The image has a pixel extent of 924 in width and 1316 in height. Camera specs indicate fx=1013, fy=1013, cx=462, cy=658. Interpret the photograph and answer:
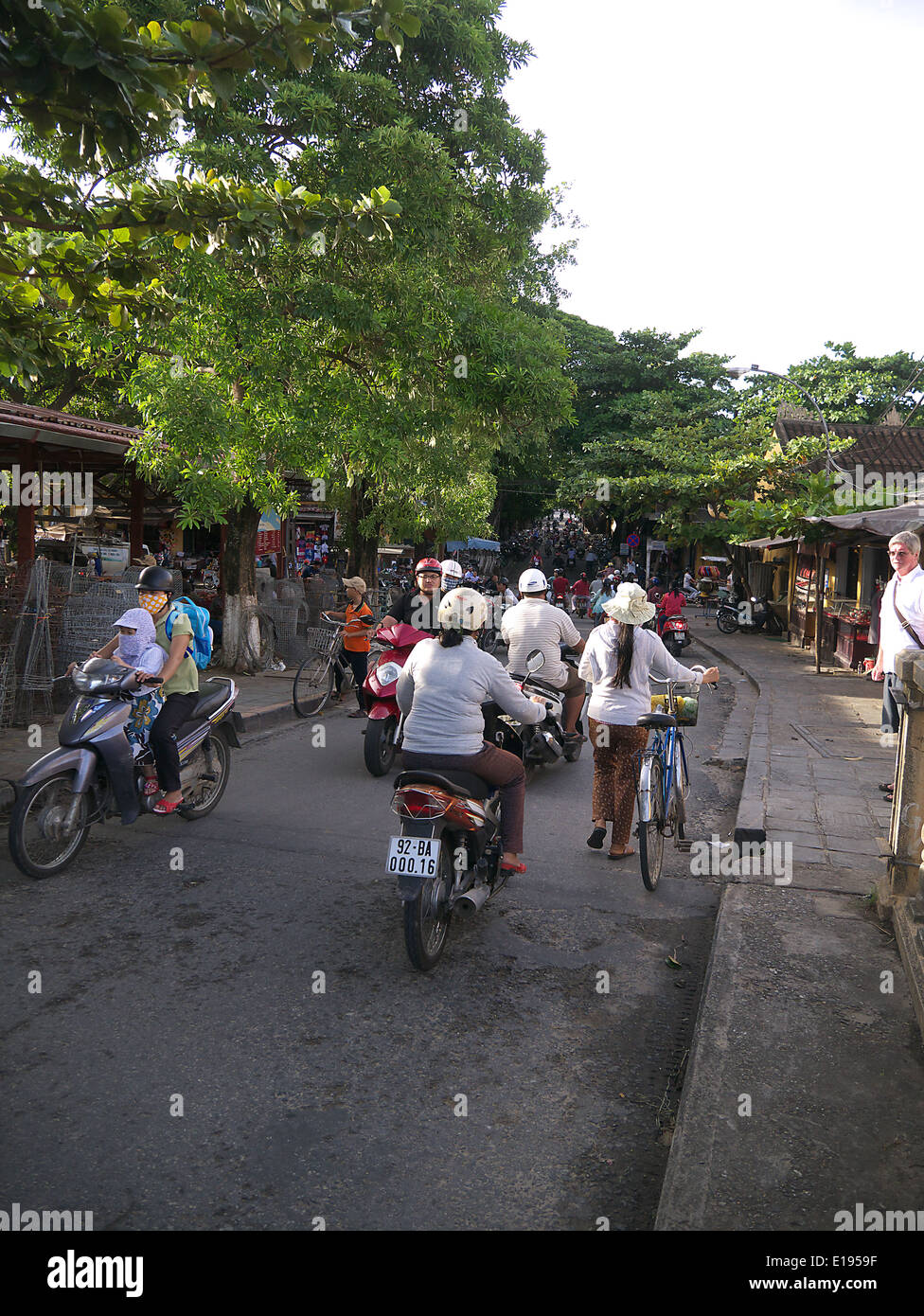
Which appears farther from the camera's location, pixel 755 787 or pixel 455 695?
pixel 755 787

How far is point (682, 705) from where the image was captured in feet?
21.4

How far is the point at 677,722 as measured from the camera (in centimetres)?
638

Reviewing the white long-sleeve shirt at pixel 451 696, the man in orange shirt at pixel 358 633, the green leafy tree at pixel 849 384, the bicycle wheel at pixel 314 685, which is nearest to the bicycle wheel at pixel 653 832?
the white long-sleeve shirt at pixel 451 696

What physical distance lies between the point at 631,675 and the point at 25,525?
7.71 metres

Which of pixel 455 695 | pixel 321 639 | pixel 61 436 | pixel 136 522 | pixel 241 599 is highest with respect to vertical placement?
pixel 61 436

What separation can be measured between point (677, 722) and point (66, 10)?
4781 mm

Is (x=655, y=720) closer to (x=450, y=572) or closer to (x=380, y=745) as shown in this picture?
(x=380, y=745)

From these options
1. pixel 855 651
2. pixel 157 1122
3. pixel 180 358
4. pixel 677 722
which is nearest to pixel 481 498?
pixel 855 651

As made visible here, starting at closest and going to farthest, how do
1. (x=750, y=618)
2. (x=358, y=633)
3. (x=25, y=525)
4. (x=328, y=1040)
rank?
(x=328, y=1040)
(x=25, y=525)
(x=358, y=633)
(x=750, y=618)

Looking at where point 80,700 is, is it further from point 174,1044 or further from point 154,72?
point 154,72

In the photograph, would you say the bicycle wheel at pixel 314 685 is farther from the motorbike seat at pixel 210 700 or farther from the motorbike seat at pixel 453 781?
the motorbike seat at pixel 453 781

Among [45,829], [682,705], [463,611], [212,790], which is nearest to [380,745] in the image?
[212,790]

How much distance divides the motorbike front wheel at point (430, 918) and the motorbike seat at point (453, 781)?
28 cm

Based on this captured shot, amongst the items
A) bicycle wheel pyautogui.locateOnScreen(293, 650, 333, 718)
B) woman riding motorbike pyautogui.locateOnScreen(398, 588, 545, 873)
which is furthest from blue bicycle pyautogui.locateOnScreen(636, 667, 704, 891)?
bicycle wheel pyautogui.locateOnScreen(293, 650, 333, 718)
